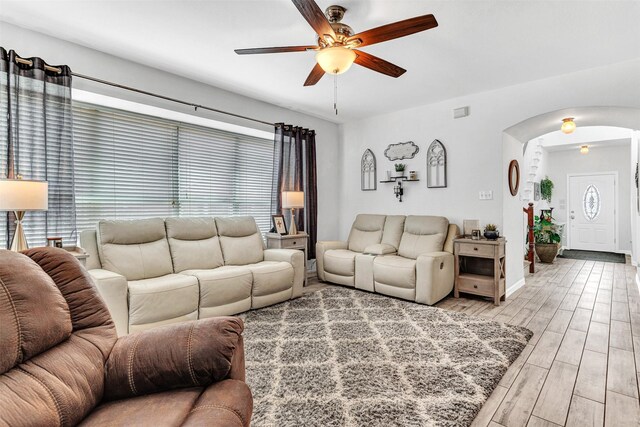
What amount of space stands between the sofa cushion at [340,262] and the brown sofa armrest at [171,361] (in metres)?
3.07

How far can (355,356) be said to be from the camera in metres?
2.39

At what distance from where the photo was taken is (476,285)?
3.79 m

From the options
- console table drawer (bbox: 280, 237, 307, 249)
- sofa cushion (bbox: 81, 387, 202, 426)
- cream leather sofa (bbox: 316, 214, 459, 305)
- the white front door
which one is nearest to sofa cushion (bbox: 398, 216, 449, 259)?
cream leather sofa (bbox: 316, 214, 459, 305)

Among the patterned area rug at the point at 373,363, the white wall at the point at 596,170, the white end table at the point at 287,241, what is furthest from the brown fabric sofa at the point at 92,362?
the white wall at the point at 596,170

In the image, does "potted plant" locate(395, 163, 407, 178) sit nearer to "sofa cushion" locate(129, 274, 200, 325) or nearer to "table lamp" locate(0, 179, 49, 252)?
"sofa cushion" locate(129, 274, 200, 325)

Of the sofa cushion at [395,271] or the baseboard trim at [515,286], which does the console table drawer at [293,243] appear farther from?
the baseboard trim at [515,286]

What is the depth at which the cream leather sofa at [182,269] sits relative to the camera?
8.36 feet

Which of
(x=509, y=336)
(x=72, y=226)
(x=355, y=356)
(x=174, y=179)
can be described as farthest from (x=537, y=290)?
(x=72, y=226)

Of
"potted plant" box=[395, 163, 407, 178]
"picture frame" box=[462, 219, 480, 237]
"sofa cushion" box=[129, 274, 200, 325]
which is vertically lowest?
"sofa cushion" box=[129, 274, 200, 325]

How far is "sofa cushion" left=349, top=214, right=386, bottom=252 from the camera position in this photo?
4.68 meters

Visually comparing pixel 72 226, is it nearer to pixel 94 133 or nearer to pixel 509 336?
pixel 94 133

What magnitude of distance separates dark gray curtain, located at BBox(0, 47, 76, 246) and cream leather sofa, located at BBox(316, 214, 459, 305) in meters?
2.92

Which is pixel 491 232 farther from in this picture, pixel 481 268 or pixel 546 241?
pixel 546 241

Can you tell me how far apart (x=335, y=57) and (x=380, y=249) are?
8.76 feet
